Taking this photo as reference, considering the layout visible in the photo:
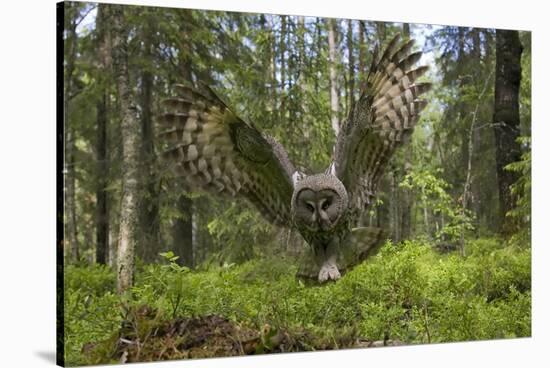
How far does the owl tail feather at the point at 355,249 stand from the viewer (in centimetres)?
836

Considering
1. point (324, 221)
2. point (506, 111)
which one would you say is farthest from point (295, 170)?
point (506, 111)

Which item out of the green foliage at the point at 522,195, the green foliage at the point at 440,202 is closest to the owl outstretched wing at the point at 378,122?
the green foliage at the point at 440,202

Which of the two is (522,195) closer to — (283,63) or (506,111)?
(506,111)

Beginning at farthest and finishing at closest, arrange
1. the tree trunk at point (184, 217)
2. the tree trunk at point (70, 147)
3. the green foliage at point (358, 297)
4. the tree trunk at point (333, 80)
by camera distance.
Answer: the tree trunk at point (333, 80)
the tree trunk at point (184, 217)
the green foliage at point (358, 297)
the tree trunk at point (70, 147)

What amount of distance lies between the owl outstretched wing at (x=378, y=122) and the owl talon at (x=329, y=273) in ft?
1.77

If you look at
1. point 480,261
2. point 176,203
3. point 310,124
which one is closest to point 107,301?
point 176,203

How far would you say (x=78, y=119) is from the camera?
7.41 metres

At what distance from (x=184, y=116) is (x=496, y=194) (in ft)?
10.6

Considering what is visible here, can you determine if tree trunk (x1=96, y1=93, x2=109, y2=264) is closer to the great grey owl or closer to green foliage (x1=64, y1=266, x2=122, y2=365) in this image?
green foliage (x1=64, y1=266, x2=122, y2=365)

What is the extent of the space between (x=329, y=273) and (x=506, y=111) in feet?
8.29

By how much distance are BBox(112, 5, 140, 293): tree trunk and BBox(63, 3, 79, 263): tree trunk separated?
43 centimetres

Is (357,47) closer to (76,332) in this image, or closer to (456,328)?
(456,328)

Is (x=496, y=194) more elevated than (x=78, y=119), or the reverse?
(x=78, y=119)

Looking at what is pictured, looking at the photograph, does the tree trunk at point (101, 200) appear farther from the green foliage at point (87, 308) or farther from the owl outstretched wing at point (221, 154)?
the owl outstretched wing at point (221, 154)
